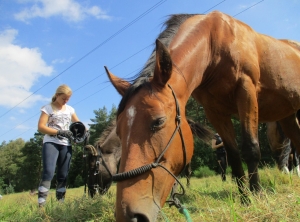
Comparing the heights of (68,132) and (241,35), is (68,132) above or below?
below

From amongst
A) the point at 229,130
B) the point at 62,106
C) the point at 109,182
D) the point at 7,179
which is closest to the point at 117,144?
the point at 109,182

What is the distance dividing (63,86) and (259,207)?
380 cm

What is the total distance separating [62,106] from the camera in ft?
16.3

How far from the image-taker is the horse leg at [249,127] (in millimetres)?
3422

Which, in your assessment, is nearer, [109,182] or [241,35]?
[241,35]

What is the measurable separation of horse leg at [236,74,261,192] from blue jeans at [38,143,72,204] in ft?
9.78

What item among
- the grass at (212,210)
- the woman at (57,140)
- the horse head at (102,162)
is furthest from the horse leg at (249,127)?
the horse head at (102,162)

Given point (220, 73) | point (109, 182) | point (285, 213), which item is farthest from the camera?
point (109, 182)

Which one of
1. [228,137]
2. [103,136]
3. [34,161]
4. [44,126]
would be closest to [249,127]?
[228,137]

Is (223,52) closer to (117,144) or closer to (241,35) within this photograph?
(241,35)

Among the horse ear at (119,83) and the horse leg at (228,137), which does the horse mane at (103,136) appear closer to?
the horse leg at (228,137)

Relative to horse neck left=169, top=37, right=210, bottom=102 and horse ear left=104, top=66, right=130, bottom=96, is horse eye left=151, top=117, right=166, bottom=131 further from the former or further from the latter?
horse ear left=104, top=66, right=130, bottom=96

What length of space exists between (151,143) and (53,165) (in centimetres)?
289

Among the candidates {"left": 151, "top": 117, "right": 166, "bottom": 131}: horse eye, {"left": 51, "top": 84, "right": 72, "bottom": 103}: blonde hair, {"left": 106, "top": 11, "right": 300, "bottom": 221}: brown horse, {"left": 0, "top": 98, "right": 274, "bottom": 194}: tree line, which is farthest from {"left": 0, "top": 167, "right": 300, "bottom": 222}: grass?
{"left": 0, "top": 98, "right": 274, "bottom": 194}: tree line
